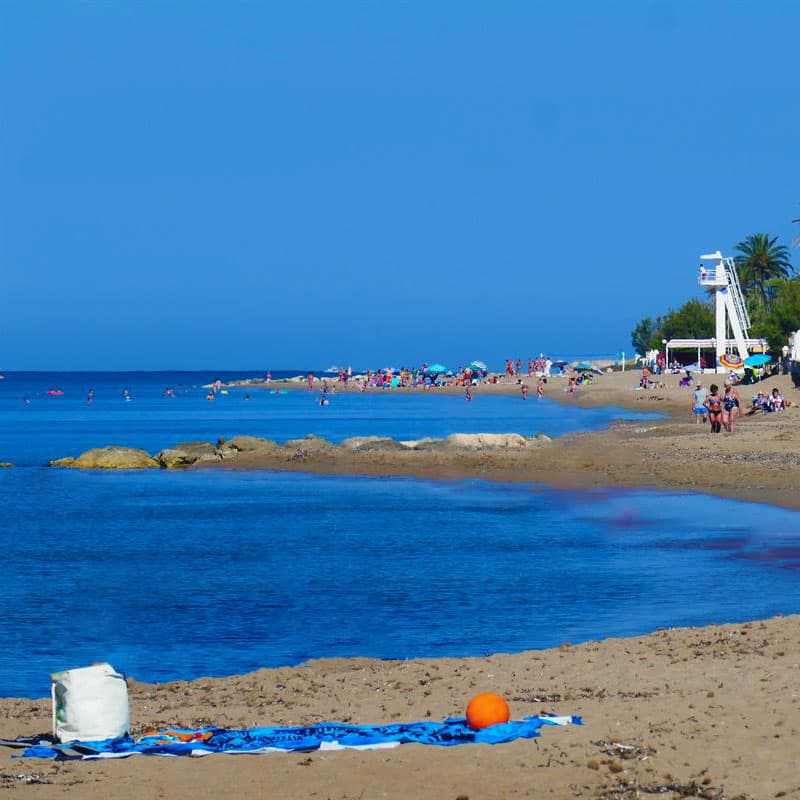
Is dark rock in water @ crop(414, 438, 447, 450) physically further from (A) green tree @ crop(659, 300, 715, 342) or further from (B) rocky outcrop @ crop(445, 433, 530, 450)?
(A) green tree @ crop(659, 300, 715, 342)

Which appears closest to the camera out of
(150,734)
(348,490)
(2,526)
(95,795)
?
(95,795)

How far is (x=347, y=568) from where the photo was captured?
2064cm

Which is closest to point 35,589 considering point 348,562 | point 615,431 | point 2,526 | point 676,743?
point 348,562

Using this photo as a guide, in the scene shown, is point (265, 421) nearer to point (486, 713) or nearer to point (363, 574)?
point (363, 574)

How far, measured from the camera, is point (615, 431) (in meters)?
50.6

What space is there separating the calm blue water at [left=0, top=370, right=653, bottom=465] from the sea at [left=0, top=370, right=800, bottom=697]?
714 inches

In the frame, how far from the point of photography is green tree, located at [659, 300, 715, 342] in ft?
422

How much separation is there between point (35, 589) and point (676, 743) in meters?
12.4

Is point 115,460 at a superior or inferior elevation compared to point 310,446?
inferior

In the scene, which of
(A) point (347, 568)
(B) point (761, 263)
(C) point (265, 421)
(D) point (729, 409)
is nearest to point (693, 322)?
(B) point (761, 263)

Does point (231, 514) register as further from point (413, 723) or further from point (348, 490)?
point (413, 723)

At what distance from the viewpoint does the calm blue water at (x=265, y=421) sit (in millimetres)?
59000

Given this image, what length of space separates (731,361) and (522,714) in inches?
3532

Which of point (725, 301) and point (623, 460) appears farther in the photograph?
point (725, 301)
